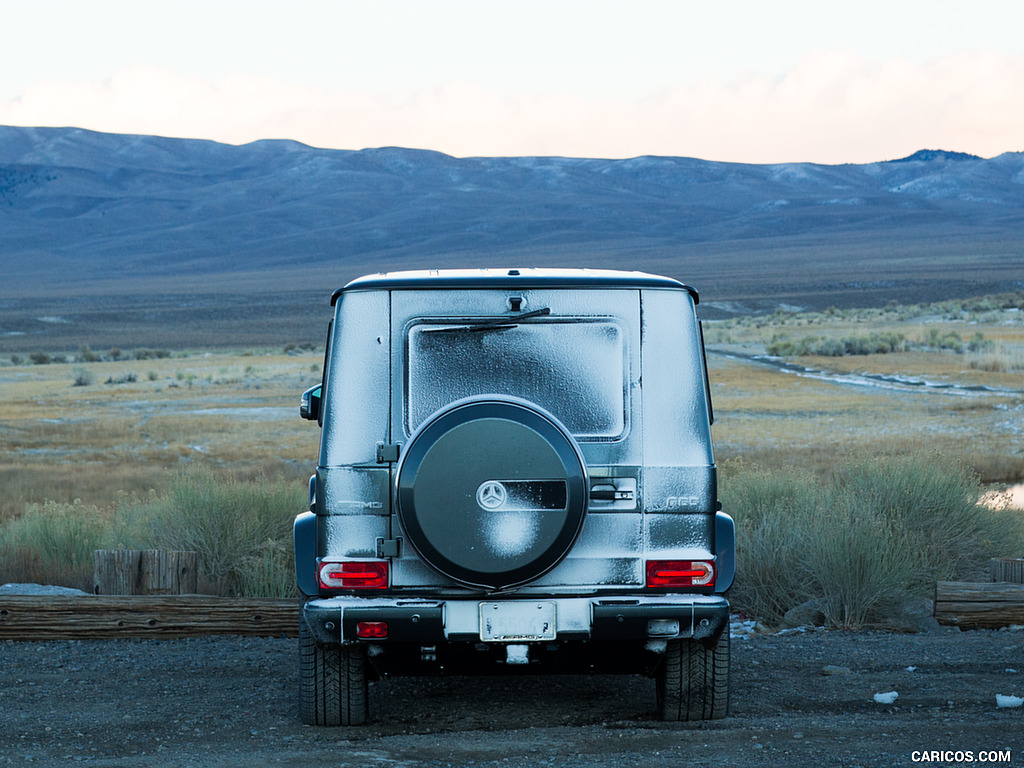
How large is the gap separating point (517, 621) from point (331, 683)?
95cm

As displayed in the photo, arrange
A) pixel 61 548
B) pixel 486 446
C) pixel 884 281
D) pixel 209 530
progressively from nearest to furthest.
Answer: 1. pixel 486 446
2. pixel 209 530
3. pixel 61 548
4. pixel 884 281

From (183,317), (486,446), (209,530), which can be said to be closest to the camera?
(486,446)

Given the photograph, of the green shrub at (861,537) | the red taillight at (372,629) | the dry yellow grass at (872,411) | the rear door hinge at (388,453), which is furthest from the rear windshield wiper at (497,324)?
the dry yellow grass at (872,411)

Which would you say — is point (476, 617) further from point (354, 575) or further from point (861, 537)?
point (861, 537)

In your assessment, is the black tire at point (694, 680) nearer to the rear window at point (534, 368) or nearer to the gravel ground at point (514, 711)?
the gravel ground at point (514, 711)

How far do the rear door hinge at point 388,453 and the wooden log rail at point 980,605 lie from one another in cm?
406

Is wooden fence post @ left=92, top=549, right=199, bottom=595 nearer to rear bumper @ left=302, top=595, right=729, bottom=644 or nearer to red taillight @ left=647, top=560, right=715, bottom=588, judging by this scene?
rear bumper @ left=302, top=595, right=729, bottom=644

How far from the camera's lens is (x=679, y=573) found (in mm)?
5012

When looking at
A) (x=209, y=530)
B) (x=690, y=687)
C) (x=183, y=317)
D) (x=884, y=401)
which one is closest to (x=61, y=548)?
(x=209, y=530)

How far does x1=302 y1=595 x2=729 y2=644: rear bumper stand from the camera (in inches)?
193

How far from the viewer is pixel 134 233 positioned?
198 meters

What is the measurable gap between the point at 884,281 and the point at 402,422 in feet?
340

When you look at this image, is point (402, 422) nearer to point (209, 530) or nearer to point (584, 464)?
point (584, 464)

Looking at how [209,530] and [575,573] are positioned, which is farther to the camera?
[209,530]
